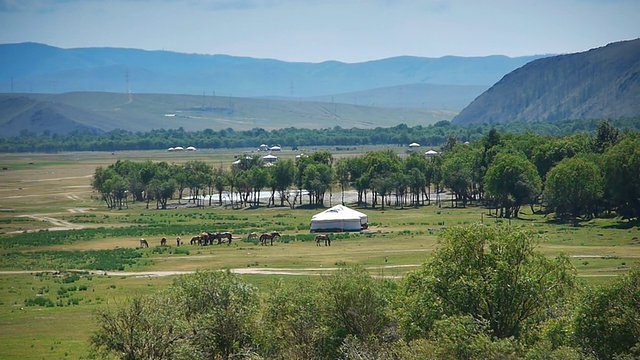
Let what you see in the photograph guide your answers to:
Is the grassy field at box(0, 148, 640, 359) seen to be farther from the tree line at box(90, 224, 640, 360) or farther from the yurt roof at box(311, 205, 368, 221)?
the tree line at box(90, 224, 640, 360)

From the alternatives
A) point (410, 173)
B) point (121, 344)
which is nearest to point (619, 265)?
point (121, 344)

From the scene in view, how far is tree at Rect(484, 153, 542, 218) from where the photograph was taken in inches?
4080

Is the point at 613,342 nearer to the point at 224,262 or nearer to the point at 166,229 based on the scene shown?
the point at 224,262

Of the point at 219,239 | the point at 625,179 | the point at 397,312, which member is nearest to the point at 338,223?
the point at 219,239

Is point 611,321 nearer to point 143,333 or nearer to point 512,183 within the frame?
point 143,333

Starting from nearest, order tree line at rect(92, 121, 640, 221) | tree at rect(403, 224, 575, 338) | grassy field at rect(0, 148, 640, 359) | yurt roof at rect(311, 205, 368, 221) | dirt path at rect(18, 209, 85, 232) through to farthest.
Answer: tree at rect(403, 224, 575, 338) → grassy field at rect(0, 148, 640, 359) → tree line at rect(92, 121, 640, 221) → yurt roof at rect(311, 205, 368, 221) → dirt path at rect(18, 209, 85, 232)

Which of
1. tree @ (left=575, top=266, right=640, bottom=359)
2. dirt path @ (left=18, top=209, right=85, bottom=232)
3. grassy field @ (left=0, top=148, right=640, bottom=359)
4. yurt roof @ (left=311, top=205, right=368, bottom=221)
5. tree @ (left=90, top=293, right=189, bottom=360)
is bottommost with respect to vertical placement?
dirt path @ (left=18, top=209, right=85, bottom=232)

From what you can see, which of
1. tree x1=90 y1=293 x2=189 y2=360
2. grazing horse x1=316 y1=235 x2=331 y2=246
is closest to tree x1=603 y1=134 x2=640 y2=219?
grazing horse x1=316 y1=235 x2=331 y2=246

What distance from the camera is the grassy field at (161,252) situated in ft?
173

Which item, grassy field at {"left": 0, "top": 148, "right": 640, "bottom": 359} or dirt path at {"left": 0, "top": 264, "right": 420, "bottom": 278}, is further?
dirt path at {"left": 0, "top": 264, "right": 420, "bottom": 278}

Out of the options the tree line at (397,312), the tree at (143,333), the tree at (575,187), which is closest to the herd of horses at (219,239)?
the tree at (575,187)

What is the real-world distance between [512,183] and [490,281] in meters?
71.3

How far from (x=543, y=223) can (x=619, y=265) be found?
115 feet

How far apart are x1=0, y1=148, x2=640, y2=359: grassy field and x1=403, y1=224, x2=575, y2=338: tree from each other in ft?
22.8
